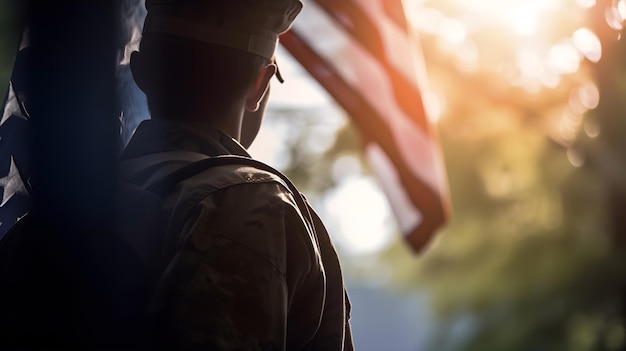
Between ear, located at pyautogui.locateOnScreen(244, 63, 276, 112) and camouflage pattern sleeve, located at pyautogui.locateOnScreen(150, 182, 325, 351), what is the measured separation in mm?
188

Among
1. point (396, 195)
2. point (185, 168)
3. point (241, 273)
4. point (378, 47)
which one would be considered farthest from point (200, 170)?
point (396, 195)

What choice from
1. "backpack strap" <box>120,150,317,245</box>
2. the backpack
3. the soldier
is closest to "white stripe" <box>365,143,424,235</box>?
the soldier

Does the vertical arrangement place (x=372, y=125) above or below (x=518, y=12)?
below

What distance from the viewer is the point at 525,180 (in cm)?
812

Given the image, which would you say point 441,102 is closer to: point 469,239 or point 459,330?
point 469,239

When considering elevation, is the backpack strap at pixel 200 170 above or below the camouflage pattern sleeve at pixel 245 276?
above

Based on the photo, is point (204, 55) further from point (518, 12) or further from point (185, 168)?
point (518, 12)

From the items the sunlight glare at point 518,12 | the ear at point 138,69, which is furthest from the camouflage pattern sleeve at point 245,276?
the sunlight glare at point 518,12

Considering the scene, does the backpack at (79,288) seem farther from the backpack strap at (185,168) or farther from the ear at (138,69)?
the ear at (138,69)

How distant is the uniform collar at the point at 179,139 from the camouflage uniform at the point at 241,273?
0.05 meters

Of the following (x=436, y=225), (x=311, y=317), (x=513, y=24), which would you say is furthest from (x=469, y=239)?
(x=311, y=317)

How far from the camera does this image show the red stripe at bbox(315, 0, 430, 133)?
3.59 metres

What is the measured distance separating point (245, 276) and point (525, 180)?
7483 mm

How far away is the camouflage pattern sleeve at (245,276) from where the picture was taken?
88cm
